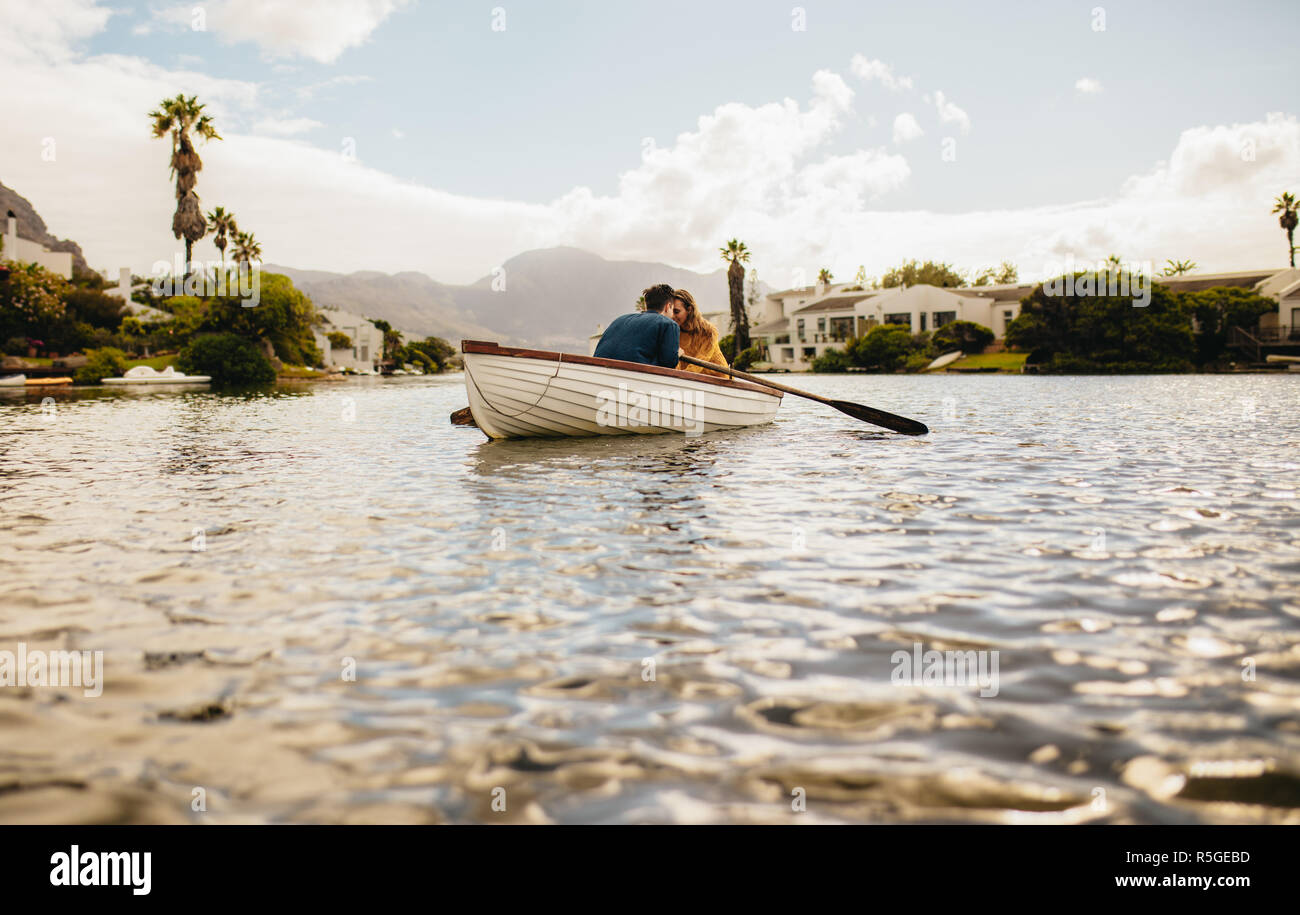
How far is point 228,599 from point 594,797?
3.12 meters

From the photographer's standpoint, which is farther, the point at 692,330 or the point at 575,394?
the point at 692,330

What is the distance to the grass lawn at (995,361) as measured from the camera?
202 ft

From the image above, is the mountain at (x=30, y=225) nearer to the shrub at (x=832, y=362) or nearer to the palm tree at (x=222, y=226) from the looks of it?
the palm tree at (x=222, y=226)

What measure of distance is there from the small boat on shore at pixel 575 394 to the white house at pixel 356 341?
8799 centimetres

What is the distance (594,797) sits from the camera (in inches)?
105

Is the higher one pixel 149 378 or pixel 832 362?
pixel 832 362

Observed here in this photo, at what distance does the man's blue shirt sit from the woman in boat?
2072 millimetres

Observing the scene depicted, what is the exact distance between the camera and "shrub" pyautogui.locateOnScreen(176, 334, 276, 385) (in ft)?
165

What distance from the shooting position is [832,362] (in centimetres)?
7269

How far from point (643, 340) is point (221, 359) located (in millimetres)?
44091

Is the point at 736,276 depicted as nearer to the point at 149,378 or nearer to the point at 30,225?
the point at 149,378

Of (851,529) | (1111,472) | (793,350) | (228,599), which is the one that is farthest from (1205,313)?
(228,599)

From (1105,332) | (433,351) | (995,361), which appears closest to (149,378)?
(995,361)

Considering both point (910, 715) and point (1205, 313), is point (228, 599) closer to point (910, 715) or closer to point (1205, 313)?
point (910, 715)
